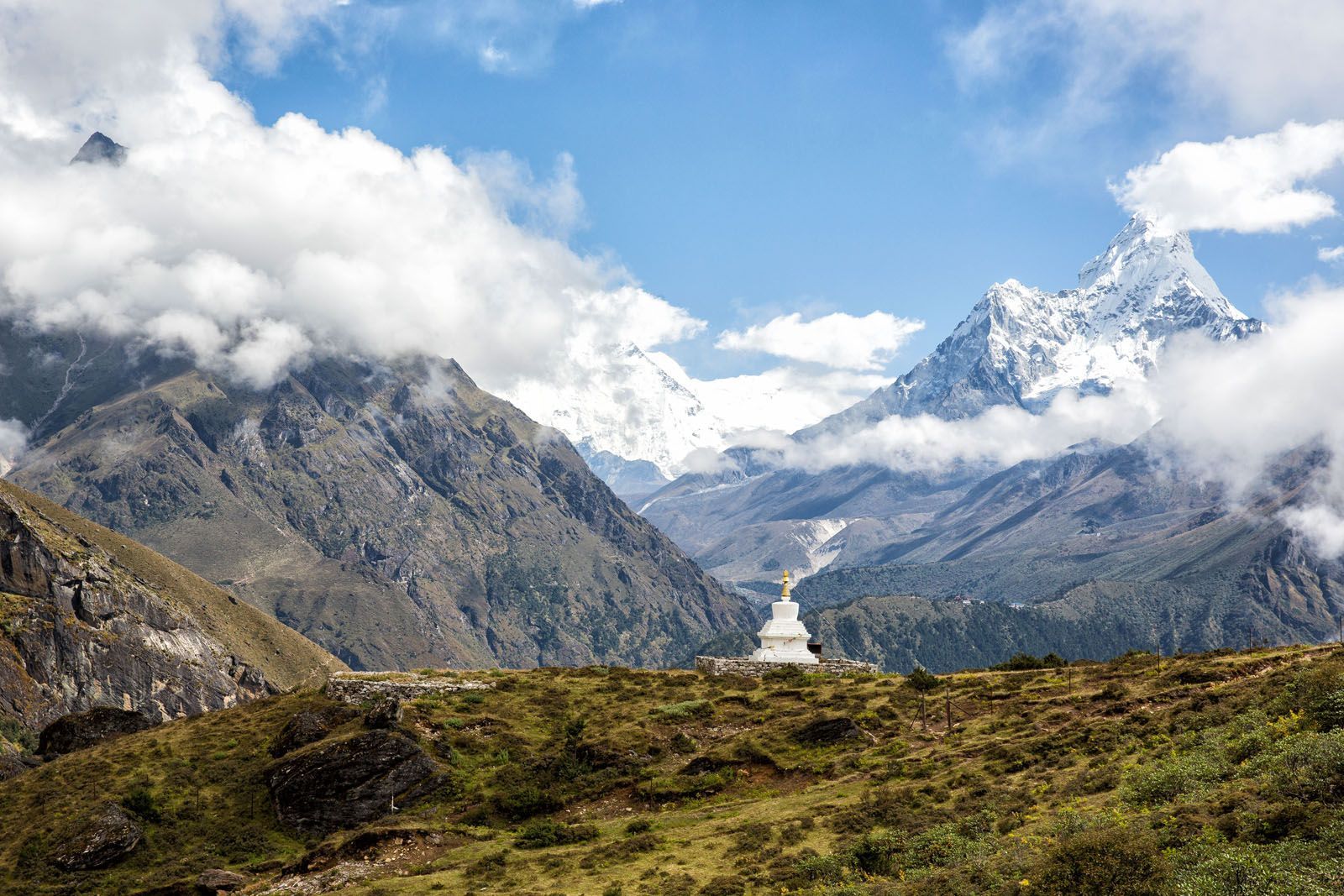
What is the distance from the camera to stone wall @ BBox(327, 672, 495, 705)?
68.4 m

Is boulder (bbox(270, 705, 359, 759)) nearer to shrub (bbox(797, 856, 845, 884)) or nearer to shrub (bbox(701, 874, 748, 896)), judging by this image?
shrub (bbox(701, 874, 748, 896))

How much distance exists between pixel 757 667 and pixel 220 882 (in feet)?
135

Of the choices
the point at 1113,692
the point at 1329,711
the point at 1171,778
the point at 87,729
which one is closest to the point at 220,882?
the point at 87,729

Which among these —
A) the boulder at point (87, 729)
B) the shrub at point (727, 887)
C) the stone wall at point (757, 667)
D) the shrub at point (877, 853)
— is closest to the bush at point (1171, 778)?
the shrub at point (877, 853)

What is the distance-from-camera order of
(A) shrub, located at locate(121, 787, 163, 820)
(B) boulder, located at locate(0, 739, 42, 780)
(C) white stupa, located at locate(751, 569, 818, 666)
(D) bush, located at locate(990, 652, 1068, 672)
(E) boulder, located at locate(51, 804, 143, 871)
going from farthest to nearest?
(C) white stupa, located at locate(751, 569, 818, 666) < (B) boulder, located at locate(0, 739, 42, 780) < (D) bush, located at locate(990, 652, 1068, 672) < (A) shrub, located at locate(121, 787, 163, 820) < (E) boulder, located at locate(51, 804, 143, 871)

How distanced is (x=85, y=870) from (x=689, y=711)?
33.5 m

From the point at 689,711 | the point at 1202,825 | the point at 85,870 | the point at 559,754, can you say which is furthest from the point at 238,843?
the point at 1202,825

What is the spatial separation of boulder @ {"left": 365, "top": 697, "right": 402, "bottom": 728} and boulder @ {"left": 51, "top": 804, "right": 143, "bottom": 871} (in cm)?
1316

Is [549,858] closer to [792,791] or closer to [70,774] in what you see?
[792,791]

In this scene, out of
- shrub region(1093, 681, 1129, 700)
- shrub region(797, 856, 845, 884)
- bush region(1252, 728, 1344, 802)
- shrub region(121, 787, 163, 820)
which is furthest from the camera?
shrub region(121, 787, 163, 820)

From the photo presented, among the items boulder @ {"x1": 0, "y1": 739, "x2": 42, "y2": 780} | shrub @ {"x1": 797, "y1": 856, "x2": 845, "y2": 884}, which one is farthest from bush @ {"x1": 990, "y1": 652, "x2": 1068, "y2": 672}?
boulder @ {"x1": 0, "y1": 739, "x2": 42, "y2": 780}

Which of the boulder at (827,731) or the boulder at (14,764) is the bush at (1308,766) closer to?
the boulder at (827,731)

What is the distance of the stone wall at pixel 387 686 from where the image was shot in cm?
6844

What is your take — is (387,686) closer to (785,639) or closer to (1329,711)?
(785,639)
